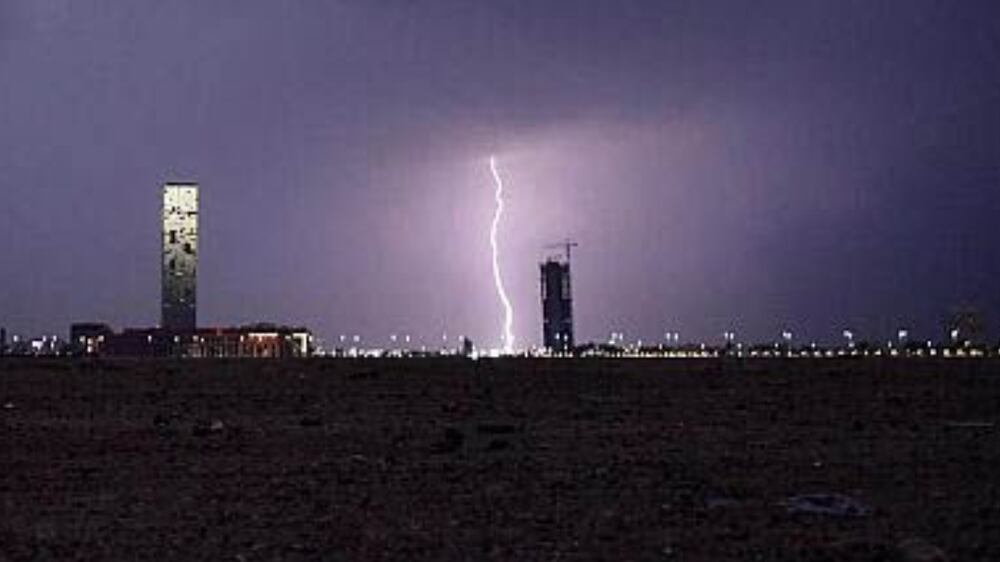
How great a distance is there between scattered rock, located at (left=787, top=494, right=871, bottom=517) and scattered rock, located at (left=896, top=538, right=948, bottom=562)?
3.06 metres

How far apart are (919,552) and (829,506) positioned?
4.10m

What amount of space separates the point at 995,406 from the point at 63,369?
4852 cm

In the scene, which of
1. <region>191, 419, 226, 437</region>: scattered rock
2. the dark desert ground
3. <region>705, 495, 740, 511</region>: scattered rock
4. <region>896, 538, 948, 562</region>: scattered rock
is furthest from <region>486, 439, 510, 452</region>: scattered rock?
<region>896, 538, 948, 562</region>: scattered rock

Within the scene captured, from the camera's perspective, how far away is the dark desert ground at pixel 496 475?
2156 centimetres

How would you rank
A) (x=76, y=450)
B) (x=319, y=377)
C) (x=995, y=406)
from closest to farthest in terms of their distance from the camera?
1. (x=76, y=450)
2. (x=995, y=406)
3. (x=319, y=377)

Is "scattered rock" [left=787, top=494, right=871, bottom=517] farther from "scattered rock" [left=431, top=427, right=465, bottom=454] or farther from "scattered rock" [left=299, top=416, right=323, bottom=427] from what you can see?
"scattered rock" [left=299, top=416, right=323, bottom=427]

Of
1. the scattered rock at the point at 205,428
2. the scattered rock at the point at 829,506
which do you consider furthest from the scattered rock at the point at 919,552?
the scattered rock at the point at 205,428

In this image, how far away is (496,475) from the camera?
2869cm

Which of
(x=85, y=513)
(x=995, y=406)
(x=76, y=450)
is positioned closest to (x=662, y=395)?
(x=995, y=406)

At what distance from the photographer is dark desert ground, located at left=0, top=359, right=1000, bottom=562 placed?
21.6 metres

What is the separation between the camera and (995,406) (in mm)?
47312

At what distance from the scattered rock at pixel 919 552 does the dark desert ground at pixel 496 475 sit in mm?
89

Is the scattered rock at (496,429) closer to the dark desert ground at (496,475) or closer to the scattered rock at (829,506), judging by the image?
the dark desert ground at (496,475)

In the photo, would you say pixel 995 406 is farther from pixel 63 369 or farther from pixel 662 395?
pixel 63 369
